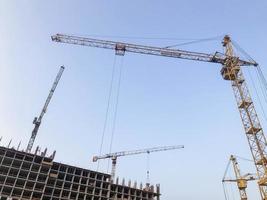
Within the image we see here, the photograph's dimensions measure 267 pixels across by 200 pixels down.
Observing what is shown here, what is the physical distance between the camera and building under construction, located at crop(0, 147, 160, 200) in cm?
6631

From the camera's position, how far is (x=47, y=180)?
70125mm

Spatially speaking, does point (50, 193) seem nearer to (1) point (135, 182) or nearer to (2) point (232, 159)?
(1) point (135, 182)

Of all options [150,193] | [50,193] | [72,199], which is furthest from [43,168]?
[150,193]

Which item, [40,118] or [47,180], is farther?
[40,118]

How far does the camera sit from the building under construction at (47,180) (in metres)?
66.3

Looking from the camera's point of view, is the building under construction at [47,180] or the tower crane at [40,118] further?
the tower crane at [40,118]

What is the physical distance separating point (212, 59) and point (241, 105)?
14.9 meters

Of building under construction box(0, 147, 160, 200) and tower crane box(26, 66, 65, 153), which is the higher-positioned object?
tower crane box(26, 66, 65, 153)

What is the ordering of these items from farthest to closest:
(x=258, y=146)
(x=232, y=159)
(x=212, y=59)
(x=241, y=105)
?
(x=232, y=159) < (x=212, y=59) < (x=241, y=105) < (x=258, y=146)

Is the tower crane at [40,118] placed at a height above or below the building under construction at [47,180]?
above

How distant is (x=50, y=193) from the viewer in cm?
7000

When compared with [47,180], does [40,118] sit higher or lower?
higher

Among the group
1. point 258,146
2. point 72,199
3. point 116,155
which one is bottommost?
point 72,199

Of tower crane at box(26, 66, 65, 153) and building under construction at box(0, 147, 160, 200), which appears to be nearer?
Result: building under construction at box(0, 147, 160, 200)
